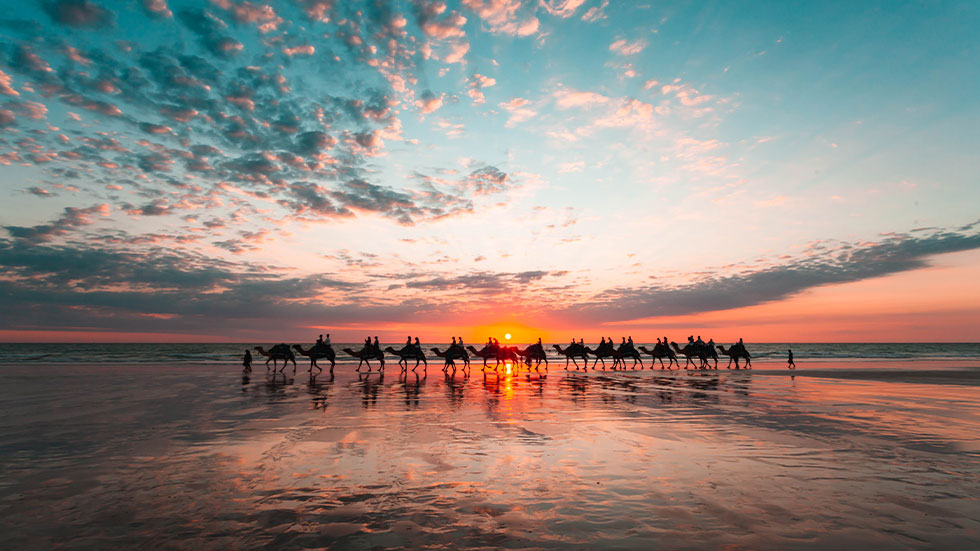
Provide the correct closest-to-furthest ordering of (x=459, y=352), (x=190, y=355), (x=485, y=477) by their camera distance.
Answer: (x=485, y=477), (x=459, y=352), (x=190, y=355)

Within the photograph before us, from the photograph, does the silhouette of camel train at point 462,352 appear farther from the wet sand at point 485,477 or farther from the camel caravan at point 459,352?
the wet sand at point 485,477

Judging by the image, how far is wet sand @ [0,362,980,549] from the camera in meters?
5.12

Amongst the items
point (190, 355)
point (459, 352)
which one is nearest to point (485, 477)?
point (459, 352)

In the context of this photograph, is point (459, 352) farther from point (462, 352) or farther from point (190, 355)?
point (190, 355)

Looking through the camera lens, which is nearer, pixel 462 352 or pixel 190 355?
pixel 462 352

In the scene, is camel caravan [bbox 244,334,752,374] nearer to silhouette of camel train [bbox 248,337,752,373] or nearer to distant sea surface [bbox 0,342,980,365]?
silhouette of camel train [bbox 248,337,752,373]

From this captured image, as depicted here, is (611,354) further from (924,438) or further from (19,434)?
(19,434)

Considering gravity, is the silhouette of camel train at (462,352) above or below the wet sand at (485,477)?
above

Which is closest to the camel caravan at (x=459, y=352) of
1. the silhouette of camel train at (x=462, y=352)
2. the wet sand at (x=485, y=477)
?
the silhouette of camel train at (x=462, y=352)

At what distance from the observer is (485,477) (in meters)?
7.26

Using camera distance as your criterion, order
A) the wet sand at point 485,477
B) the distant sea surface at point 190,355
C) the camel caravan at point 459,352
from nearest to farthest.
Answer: the wet sand at point 485,477
the camel caravan at point 459,352
the distant sea surface at point 190,355

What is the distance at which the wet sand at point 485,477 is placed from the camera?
16.8ft

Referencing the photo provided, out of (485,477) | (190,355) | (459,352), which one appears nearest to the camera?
(485,477)

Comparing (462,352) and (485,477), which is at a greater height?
(462,352)
